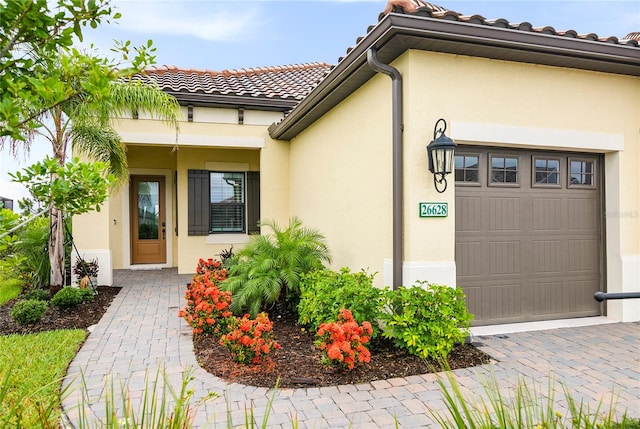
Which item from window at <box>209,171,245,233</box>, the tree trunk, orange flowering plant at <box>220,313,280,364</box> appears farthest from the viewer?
window at <box>209,171,245,233</box>

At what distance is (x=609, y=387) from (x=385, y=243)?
105 inches

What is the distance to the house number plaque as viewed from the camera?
4.82 metres

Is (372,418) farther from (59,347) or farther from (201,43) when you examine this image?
(201,43)

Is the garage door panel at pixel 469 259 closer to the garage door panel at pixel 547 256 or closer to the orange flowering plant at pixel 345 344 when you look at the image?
the garage door panel at pixel 547 256

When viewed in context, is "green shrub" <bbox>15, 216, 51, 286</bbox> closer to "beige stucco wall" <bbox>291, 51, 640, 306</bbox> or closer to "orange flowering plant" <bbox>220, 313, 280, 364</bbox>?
"orange flowering plant" <bbox>220, 313, 280, 364</bbox>

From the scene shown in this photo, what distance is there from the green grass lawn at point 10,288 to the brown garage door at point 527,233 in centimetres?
784

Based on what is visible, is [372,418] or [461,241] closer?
[372,418]

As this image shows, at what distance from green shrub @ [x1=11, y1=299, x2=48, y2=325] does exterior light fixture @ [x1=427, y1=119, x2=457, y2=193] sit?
18.8 ft

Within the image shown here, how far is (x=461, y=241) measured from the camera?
17.3 feet

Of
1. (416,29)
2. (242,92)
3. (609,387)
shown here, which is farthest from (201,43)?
(609,387)

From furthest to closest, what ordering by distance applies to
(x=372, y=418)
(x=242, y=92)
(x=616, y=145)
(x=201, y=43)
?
(x=201, y=43), (x=242, y=92), (x=616, y=145), (x=372, y=418)

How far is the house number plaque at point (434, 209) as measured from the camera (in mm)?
4824

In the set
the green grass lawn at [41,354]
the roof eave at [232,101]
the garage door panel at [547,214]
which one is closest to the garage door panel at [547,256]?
the garage door panel at [547,214]

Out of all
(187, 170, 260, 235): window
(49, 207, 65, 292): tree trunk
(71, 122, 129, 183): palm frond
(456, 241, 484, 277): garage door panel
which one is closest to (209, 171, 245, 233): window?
(187, 170, 260, 235): window
